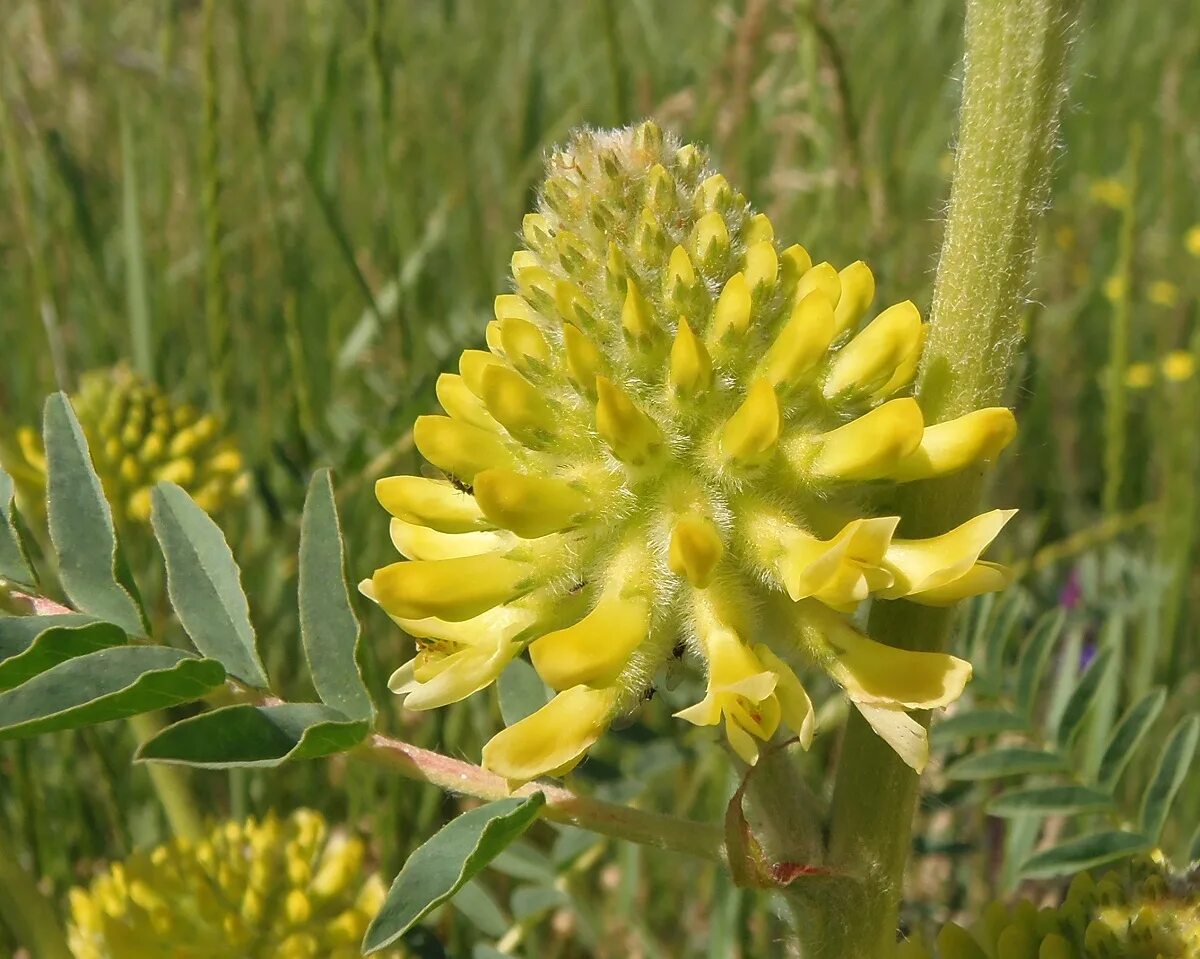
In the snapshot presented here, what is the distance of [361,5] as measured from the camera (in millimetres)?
4066

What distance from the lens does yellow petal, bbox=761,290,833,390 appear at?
1.01m

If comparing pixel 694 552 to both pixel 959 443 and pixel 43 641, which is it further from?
pixel 43 641

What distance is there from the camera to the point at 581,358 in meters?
1.02

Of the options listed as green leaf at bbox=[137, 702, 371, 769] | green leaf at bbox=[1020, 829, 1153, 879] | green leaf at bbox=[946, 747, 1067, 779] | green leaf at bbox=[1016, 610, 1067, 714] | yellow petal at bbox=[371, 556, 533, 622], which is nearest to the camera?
green leaf at bbox=[137, 702, 371, 769]

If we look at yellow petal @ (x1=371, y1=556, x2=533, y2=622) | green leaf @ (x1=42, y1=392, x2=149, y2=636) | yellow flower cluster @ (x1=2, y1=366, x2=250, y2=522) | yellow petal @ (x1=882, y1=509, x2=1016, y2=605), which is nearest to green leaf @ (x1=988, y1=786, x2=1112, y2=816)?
yellow petal @ (x1=882, y1=509, x2=1016, y2=605)

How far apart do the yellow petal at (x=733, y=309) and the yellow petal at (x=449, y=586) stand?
0.27m

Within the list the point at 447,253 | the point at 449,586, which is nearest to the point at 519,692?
the point at 449,586

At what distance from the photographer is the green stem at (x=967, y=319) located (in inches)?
36.4

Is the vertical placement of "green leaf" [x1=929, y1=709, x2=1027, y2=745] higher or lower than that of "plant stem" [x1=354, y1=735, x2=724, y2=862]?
lower

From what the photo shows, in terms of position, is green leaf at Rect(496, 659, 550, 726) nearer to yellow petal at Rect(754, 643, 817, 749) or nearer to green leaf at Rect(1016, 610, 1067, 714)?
yellow petal at Rect(754, 643, 817, 749)

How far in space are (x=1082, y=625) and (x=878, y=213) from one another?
991mm

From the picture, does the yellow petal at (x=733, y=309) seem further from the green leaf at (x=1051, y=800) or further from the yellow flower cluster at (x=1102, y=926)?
the green leaf at (x=1051, y=800)

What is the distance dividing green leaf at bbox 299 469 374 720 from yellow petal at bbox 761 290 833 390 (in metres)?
0.46

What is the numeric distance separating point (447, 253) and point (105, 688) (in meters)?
3.13
